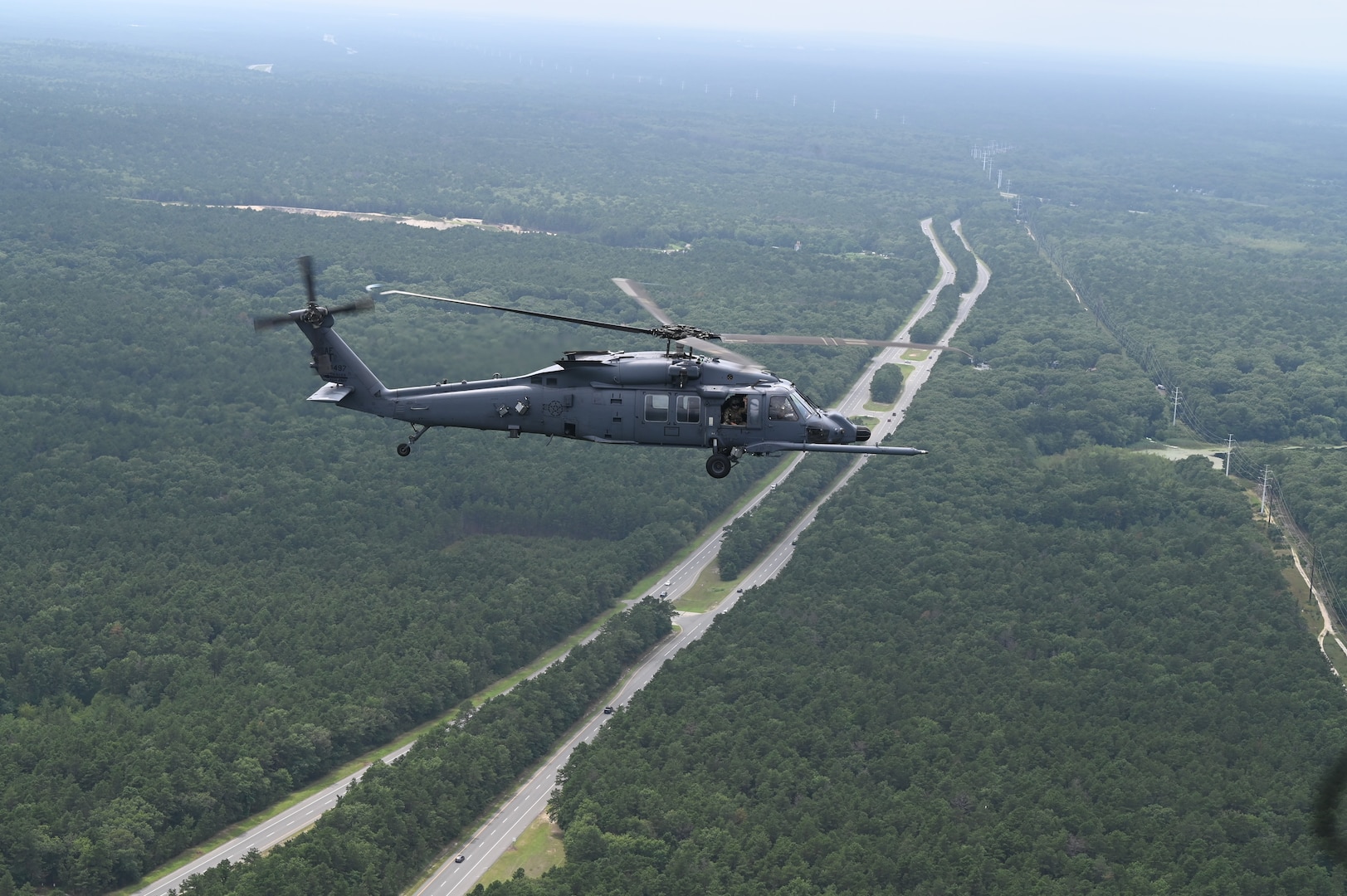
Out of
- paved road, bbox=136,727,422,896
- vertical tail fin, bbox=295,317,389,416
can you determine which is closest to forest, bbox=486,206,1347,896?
paved road, bbox=136,727,422,896

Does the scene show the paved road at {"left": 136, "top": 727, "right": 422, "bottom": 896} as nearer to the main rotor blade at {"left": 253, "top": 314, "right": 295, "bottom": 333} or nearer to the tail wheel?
the main rotor blade at {"left": 253, "top": 314, "right": 295, "bottom": 333}

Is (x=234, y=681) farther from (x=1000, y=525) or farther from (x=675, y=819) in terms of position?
(x=1000, y=525)

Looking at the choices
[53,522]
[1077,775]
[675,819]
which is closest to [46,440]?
[53,522]

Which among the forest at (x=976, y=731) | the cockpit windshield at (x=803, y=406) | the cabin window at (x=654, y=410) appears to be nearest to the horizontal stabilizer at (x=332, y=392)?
the cabin window at (x=654, y=410)

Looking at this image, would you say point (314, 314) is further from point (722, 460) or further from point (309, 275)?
point (722, 460)

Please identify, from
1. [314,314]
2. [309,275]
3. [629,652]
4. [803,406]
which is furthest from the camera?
[629,652]

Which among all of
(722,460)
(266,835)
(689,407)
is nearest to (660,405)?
(689,407)
